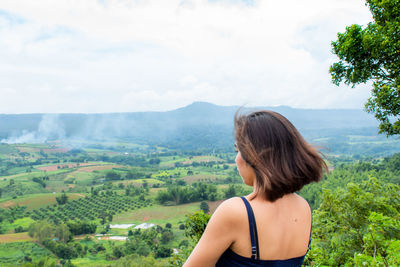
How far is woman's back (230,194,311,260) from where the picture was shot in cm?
102

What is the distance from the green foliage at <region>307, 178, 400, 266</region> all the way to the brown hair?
6.57ft

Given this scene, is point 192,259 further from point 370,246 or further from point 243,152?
point 370,246

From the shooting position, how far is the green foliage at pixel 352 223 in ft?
9.85

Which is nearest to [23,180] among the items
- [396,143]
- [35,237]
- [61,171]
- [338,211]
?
[61,171]

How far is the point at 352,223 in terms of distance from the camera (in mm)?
4223

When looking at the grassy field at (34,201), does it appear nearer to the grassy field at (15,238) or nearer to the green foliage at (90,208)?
the green foliage at (90,208)

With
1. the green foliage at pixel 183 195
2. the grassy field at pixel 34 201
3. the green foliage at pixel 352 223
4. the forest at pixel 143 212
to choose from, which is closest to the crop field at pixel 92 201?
the grassy field at pixel 34 201

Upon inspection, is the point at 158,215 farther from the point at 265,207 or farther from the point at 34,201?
the point at 265,207

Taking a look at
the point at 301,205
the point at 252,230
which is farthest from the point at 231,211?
the point at 301,205

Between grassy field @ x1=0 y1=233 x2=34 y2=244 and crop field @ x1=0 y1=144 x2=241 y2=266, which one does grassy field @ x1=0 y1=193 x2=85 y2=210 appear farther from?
grassy field @ x1=0 y1=233 x2=34 y2=244

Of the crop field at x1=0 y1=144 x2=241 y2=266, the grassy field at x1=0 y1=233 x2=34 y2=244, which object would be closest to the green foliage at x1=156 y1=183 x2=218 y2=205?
the crop field at x1=0 y1=144 x2=241 y2=266

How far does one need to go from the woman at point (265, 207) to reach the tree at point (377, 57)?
4.87m

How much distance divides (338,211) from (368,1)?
393cm

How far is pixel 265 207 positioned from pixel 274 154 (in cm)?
20
